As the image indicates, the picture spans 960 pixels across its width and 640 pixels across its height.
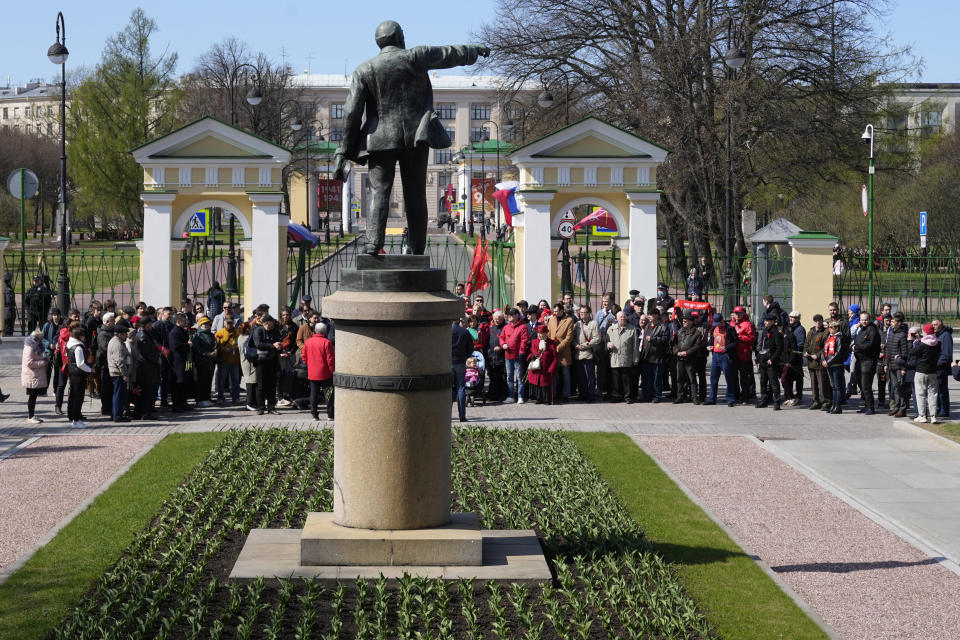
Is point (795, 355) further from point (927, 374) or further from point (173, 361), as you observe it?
point (173, 361)

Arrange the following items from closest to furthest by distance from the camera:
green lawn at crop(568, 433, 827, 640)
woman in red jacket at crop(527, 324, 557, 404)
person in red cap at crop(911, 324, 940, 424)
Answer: green lawn at crop(568, 433, 827, 640), person in red cap at crop(911, 324, 940, 424), woman in red jacket at crop(527, 324, 557, 404)

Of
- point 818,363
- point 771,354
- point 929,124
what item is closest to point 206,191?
point 771,354

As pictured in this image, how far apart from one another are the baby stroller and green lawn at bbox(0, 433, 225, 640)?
547 cm

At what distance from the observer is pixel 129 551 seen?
9727 mm

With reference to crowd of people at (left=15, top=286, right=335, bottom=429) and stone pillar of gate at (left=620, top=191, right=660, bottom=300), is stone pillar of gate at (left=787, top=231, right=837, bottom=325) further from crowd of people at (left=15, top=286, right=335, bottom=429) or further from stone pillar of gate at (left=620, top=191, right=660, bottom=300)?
crowd of people at (left=15, top=286, right=335, bottom=429)

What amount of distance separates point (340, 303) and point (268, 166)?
54.1ft

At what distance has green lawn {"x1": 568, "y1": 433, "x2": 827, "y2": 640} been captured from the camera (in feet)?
26.5

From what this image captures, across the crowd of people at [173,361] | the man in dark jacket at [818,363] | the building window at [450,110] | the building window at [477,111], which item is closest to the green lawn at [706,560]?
the man in dark jacket at [818,363]

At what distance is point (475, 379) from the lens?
61.5 ft

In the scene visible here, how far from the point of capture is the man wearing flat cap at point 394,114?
9.42 metres

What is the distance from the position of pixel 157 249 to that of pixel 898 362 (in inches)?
582

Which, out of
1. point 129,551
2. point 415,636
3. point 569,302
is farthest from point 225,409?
point 415,636

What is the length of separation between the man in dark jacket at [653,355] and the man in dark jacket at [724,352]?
751 millimetres

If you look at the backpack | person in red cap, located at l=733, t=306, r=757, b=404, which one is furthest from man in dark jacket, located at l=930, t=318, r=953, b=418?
the backpack
